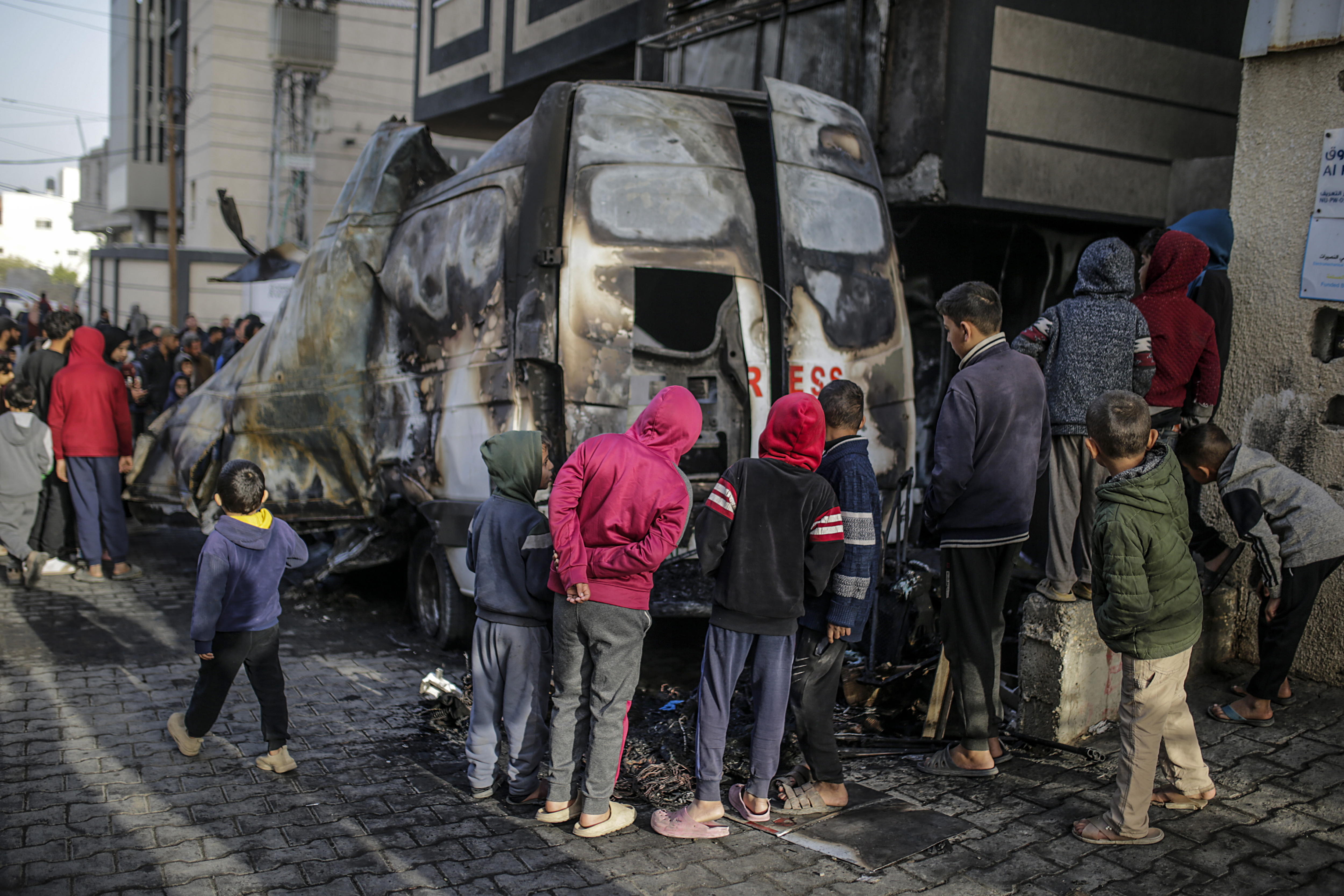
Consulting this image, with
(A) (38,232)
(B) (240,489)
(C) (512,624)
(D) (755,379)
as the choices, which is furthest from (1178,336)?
(A) (38,232)

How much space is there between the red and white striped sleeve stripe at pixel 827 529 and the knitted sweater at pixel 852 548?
68 millimetres

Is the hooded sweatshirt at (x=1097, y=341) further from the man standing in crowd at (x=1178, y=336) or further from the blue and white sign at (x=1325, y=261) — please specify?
the blue and white sign at (x=1325, y=261)

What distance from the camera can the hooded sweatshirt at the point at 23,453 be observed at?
714 cm

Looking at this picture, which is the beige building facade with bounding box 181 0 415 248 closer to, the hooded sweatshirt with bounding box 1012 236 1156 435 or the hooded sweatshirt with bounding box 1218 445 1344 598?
the hooded sweatshirt with bounding box 1012 236 1156 435

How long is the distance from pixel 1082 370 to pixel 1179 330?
0.63 metres

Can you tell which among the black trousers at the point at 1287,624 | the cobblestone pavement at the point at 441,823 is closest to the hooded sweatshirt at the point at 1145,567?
the cobblestone pavement at the point at 441,823

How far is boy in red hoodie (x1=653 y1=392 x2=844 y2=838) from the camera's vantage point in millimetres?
3529

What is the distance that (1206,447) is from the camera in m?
4.31

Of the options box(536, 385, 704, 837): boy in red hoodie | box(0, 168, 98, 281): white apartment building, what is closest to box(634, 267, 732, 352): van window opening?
box(536, 385, 704, 837): boy in red hoodie

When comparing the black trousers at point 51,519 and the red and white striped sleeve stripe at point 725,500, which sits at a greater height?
the red and white striped sleeve stripe at point 725,500

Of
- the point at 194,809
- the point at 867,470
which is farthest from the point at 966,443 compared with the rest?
the point at 194,809

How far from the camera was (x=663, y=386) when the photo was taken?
511cm

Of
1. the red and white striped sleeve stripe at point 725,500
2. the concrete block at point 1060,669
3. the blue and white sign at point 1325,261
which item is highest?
the blue and white sign at point 1325,261

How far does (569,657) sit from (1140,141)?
766cm
